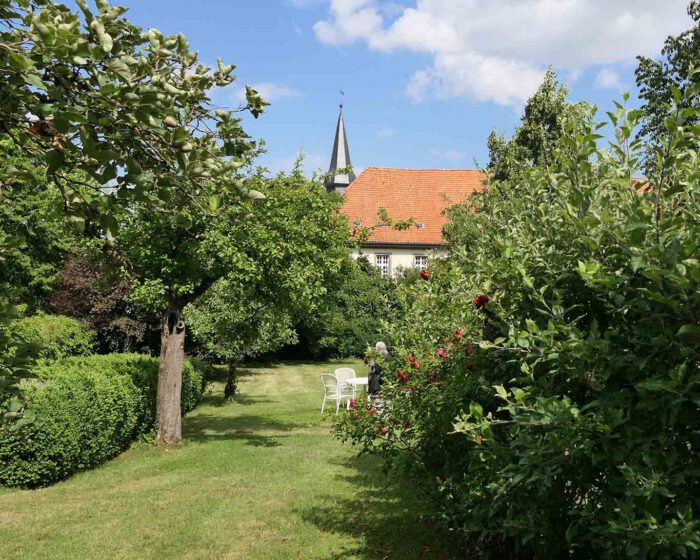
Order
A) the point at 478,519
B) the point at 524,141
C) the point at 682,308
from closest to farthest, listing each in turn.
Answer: the point at 682,308, the point at 478,519, the point at 524,141

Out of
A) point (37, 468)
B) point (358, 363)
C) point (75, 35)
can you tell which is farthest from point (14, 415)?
point (358, 363)

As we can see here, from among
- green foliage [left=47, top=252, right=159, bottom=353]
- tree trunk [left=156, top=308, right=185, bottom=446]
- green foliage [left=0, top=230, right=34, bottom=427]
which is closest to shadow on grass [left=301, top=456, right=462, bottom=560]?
green foliage [left=0, top=230, right=34, bottom=427]

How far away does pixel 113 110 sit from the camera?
2092mm

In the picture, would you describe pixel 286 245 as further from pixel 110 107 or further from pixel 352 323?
pixel 352 323

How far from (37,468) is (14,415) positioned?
699cm

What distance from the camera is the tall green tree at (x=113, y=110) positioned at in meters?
2.01

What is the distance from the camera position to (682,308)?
2172 millimetres

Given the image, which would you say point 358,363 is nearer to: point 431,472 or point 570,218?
point 431,472

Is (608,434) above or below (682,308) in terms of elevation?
below

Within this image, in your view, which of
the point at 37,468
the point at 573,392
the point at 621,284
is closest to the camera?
the point at 621,284

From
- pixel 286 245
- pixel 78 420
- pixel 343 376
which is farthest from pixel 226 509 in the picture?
pixel 343 376

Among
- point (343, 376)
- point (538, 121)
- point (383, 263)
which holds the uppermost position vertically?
point (538, 121)

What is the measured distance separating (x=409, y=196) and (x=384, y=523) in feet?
108

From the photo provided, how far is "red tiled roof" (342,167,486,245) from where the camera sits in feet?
123
